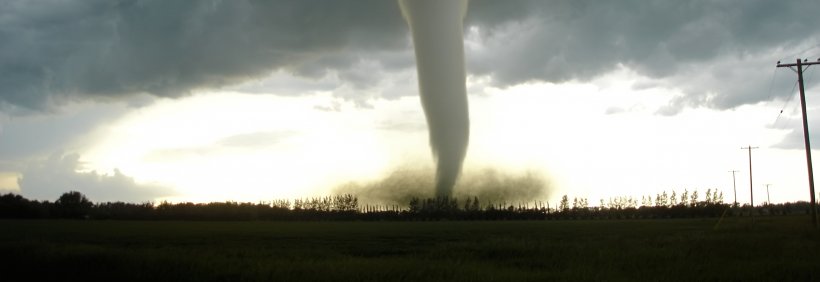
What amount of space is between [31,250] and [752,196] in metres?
95.1

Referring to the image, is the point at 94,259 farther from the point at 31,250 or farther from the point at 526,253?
the point at 526,253

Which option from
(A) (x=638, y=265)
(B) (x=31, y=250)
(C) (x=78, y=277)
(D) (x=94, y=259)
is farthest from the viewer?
(B) (x=31, y=250)

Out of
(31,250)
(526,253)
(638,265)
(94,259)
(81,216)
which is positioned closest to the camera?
(638,265)

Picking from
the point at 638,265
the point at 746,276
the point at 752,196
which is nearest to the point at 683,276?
the point at 746,276

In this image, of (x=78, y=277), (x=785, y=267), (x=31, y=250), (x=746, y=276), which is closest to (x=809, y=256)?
(x=785, y=267)

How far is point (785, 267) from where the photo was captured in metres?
22.8

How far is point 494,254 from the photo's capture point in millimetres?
31359

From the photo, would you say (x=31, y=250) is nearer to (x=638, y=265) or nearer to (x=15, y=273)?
(x=15, y=273)

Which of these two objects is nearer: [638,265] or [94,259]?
[638,265]

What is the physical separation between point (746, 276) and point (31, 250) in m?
28.7

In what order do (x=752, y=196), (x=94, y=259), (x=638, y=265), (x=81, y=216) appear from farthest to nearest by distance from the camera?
(x=81, y=216) → (x=752, y=196) → (x=94, y=259) → (x=638, y=265)

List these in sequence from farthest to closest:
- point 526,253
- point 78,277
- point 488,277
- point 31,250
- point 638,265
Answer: point 526,253
point 31,250
point 638,265
point 78,277
point 488,277

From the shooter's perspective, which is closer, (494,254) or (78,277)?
(78,277)

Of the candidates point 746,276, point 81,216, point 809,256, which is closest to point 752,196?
point 809,256
